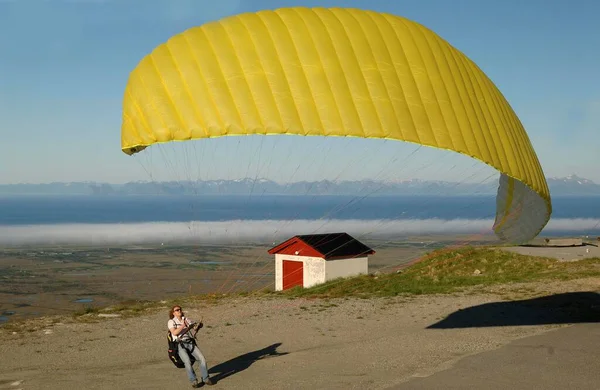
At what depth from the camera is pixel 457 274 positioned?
28609 millimetres

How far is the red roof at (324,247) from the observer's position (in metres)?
28.0

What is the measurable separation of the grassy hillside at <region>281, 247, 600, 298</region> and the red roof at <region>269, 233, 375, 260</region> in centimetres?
125

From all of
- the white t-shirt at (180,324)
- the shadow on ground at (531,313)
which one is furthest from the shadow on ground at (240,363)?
the shadow on ground at (531,313)

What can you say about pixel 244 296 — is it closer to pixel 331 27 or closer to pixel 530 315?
pixel 530 315

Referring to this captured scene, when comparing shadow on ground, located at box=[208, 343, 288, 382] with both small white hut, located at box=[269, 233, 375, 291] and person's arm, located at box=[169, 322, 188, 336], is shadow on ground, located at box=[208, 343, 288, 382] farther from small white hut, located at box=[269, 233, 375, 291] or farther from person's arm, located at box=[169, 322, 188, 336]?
small white hut, located at box=[269, 233, 375, 291]

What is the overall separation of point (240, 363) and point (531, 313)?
8.82 metres

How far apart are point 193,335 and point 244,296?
12.4 meters

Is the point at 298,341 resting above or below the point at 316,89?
below

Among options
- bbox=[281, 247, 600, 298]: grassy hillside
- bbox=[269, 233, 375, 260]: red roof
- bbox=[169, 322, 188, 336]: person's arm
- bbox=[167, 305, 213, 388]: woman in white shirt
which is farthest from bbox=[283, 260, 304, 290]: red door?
bbox=[169, 322, 188, 336]: person's arm

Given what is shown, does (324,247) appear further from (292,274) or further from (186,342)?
(186,342)

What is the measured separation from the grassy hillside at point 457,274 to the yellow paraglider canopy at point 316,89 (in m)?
13.4

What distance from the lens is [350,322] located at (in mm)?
18062

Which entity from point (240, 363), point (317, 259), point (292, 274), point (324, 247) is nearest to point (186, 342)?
point (240, 363)

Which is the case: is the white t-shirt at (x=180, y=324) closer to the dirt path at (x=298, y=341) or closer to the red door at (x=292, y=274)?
the dirt path at (x=298, y=341)
